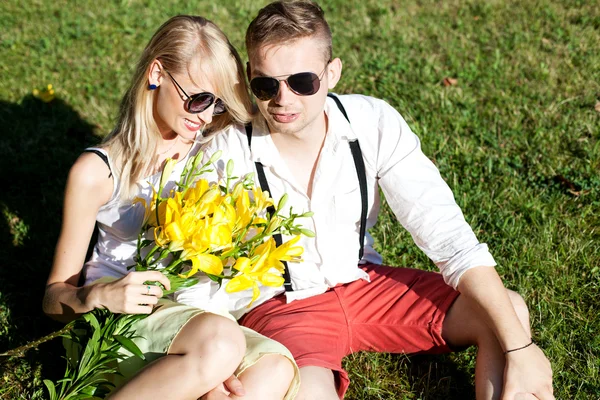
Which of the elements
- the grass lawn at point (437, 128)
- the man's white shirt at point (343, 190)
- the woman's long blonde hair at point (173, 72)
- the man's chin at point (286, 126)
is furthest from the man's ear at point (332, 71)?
the grass lawn at point (437, 128)

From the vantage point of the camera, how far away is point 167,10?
6496mm

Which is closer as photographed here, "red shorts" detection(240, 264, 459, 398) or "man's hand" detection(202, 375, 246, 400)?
"man's hand" detection(202, 375, 246, 400)

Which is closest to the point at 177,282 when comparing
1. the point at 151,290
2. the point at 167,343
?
the point at 151,290

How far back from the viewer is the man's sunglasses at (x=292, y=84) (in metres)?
2.86

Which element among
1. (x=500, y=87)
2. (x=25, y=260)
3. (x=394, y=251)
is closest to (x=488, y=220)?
(x=394, y=251)

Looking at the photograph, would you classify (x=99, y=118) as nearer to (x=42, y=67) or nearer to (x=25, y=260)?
(x=42, y=67)

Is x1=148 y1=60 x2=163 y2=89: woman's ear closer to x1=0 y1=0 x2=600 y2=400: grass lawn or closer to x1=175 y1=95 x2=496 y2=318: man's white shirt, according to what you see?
x1=175 y1=95 x2=496 y2=318: man's white shirt

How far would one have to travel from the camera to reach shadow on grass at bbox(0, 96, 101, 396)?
11.5 ft

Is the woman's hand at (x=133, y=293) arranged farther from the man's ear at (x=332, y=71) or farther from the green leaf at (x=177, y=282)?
the man's ear at (x=332, y=71)

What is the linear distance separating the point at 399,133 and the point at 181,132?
1.03 metres

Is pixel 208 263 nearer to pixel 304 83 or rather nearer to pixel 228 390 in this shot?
pixel 228 390

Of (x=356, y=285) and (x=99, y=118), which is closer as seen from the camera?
(x=356, y=285)

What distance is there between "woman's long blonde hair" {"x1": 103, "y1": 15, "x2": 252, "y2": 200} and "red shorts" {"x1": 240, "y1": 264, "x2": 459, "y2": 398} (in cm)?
88

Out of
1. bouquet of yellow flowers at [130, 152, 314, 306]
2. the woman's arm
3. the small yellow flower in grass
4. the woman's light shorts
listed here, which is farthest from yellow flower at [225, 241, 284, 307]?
the small yellow flower in grass
